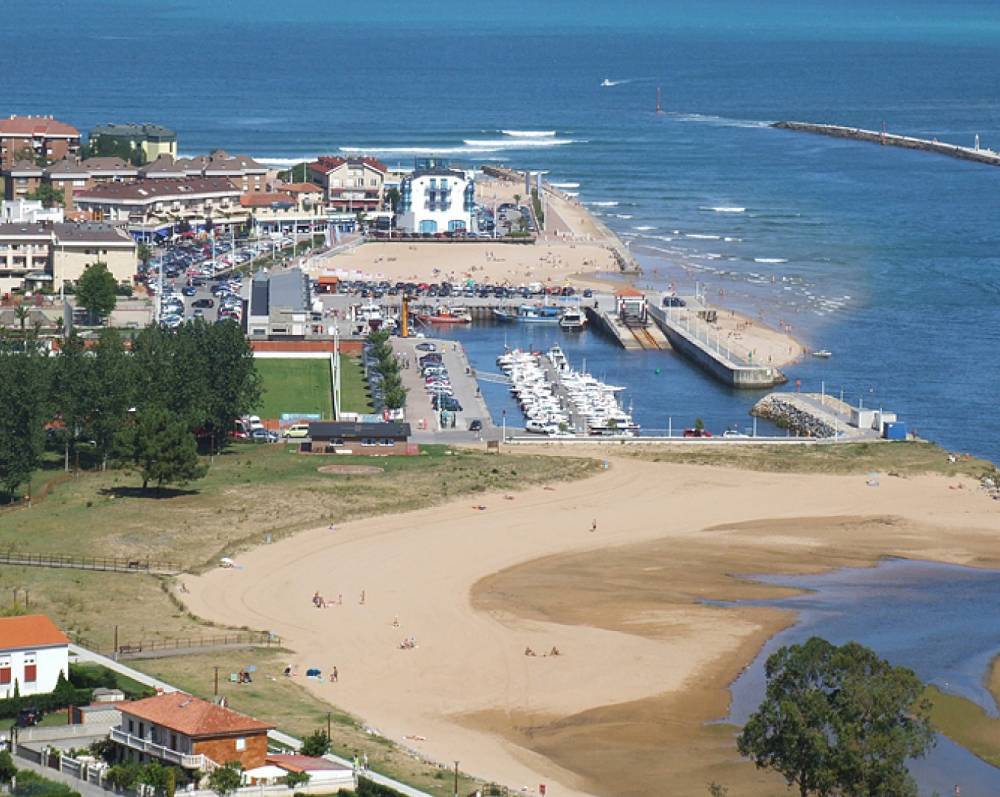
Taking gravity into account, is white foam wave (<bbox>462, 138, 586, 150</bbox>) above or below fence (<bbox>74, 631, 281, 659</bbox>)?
above

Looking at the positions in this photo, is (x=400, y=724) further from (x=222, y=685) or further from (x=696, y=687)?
(x=696, y=687)

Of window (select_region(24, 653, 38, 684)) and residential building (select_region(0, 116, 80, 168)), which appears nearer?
window (select_region(24, 653, 38, 684))

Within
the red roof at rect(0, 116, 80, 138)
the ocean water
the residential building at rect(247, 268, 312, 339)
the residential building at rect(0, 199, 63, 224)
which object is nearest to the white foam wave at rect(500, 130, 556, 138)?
the ocean water

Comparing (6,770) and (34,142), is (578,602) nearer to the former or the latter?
(6,770)

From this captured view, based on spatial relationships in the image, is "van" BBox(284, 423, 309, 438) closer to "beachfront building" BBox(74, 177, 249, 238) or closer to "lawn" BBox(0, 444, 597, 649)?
"lawn" BBox(0, 444, 597, 649)

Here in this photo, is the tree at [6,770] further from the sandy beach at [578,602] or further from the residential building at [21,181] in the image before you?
the residential building at [21,181]

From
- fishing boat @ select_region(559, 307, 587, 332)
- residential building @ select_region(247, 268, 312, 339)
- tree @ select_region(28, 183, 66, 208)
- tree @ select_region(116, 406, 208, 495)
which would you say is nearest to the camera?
tree @ select_region(116, 406, 208, 495)

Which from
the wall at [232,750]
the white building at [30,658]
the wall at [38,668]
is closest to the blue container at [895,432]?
the white building at [30,658]

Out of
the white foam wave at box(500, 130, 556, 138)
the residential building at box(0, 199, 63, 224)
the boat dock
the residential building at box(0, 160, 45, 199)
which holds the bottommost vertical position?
the boat dock

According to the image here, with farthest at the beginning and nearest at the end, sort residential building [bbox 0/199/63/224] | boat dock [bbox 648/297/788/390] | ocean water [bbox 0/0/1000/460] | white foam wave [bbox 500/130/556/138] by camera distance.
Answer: white foam wave [bbox 500/130/556/138], residential building [bbox 0/199/63/224], ocean water [bbox 0/0/1000/460], boat dock [bbox 648/297/788/390]
